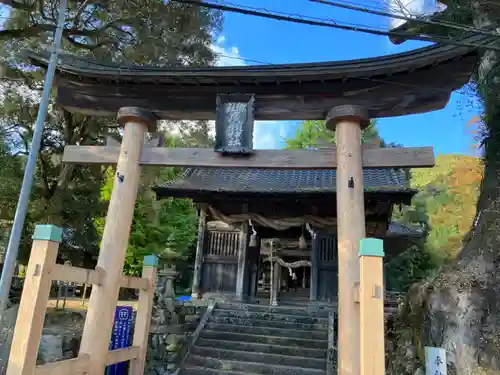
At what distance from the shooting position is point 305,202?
38.7ft

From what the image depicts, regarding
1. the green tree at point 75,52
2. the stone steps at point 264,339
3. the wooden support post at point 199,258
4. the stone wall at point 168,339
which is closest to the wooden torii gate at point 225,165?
the stone wall at point 168,339

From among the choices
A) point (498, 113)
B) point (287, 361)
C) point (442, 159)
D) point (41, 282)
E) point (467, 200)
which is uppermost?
point (442, 159)

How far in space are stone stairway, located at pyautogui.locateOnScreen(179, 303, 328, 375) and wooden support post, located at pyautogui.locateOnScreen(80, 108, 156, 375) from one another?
306 cm

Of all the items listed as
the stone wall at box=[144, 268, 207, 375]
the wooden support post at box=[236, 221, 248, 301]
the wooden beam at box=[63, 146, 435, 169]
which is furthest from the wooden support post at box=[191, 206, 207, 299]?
the wooden beam at box=[63, 146, 435, 169]

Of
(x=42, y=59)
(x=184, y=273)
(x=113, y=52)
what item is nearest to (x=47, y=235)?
(x=42, y=59)

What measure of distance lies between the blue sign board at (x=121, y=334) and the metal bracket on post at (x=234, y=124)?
285 centimetres

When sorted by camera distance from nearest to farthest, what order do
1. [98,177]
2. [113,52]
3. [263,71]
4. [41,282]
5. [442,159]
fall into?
[41,282] → [263,71] → [113,52] → [98,177] → [442,159]

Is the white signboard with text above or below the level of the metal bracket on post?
below

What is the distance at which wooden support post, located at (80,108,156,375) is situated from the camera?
5.12m

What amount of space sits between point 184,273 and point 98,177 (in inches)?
551

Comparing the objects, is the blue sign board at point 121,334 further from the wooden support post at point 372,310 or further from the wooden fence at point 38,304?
the wooden support post at point 372,310

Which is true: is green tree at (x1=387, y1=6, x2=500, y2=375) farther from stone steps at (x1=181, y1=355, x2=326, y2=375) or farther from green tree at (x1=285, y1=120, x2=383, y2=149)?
green tree at (x1=285, y1=120, x2=383, y2=149)

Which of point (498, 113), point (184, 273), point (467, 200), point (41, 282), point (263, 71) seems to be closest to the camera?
point (41, 282)

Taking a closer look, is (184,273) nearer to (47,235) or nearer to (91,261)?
(91,261)
